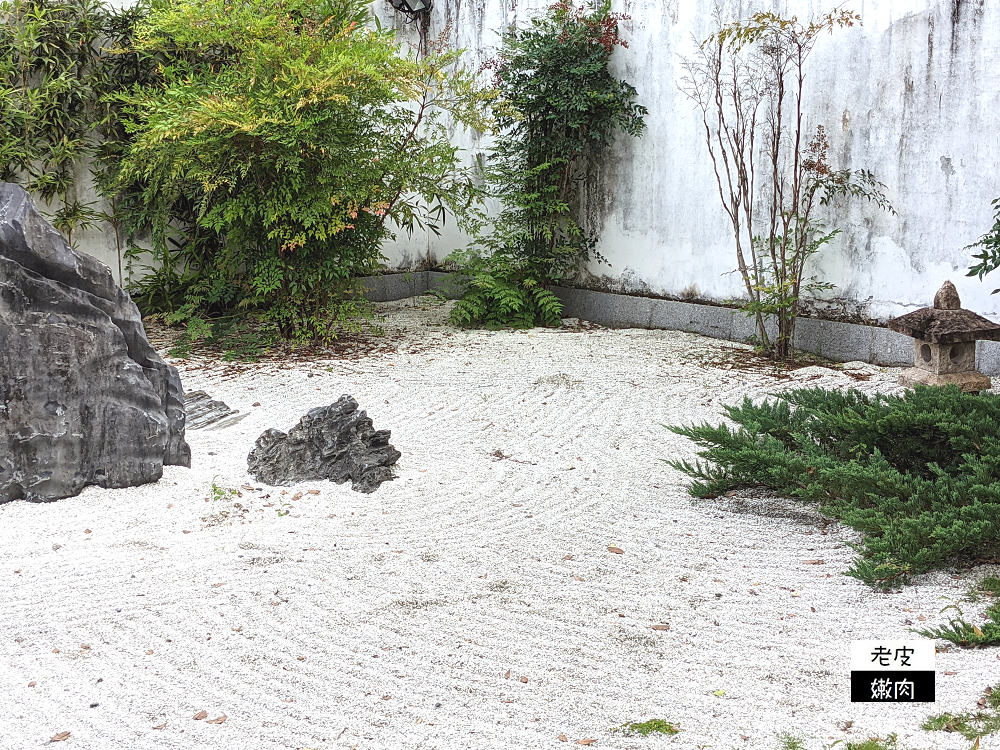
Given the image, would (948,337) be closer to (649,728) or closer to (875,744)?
(875,744)

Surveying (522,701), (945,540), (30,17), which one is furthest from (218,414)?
(30,17)

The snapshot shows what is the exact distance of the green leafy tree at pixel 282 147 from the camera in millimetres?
6191

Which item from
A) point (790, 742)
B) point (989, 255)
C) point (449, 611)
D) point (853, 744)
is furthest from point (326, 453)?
point (989, 255)

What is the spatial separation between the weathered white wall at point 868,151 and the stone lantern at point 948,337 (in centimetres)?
68

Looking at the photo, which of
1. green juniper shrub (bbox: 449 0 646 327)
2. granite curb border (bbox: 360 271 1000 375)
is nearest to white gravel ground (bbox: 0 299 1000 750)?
granite curb border (bbox: 360 271 1000 375)

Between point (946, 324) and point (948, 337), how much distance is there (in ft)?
0.24

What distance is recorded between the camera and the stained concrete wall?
565 centimetres

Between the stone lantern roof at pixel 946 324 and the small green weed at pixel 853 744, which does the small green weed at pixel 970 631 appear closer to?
the small green weed at pixel 853 744

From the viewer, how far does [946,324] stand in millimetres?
4969

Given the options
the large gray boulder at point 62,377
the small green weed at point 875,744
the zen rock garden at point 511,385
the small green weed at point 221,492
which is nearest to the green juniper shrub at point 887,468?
the zen rock garden at point 511,385

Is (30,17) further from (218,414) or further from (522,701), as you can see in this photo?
(522,701)

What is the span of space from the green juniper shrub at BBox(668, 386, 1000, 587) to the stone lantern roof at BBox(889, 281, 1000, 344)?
135 cm

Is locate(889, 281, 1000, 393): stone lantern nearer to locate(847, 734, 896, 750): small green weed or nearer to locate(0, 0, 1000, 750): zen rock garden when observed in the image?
locate(0, 0, 1000, 750): zen rock garden

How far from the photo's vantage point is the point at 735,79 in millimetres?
6719
